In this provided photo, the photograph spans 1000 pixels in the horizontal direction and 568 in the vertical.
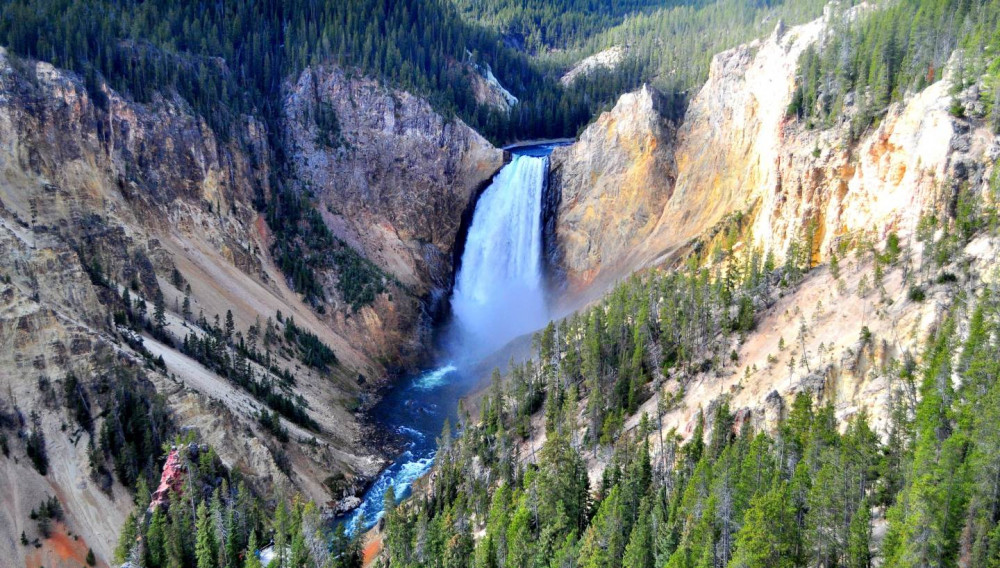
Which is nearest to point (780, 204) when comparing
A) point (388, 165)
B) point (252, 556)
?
point (252, 556)

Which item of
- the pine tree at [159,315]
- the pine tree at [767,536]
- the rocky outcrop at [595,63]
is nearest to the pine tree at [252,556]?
the pine tree at [159,315]

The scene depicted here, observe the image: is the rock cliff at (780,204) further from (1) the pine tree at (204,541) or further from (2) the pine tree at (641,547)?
(1) the pine tree at (204,541)

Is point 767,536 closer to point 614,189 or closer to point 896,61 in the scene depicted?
point 896,61

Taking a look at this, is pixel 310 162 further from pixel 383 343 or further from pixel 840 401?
pixel 840 401

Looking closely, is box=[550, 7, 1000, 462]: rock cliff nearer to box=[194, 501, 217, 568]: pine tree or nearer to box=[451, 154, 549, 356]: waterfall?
box=[451, 154, 549, 356]: waterfall

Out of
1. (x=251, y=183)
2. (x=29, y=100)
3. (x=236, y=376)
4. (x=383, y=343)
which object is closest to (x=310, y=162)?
(x=251, y=183)

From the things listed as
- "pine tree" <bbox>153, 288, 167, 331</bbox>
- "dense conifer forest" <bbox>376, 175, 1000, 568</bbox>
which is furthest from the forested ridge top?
"dense conifer forest" <bbox>376, 175, 1000, 568</bbox>
